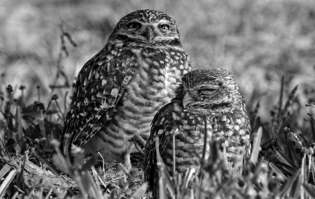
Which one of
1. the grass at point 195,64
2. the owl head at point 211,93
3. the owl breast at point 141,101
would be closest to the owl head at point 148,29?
the owl breast at point 141,101

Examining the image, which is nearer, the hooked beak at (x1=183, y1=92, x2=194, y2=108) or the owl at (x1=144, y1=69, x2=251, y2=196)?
the owl at (x1=144, y1=69, x2=251, y2=196)

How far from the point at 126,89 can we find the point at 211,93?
1.03 metres

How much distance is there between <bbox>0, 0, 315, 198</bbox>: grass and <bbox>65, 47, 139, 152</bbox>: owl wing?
22 cm

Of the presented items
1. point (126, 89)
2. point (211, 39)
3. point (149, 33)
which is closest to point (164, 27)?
point (149, 33)

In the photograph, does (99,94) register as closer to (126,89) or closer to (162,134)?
(126,89)

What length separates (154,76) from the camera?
571cm

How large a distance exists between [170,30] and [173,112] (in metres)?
1.41

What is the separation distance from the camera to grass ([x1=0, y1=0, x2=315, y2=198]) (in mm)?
4387

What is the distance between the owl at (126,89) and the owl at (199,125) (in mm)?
676

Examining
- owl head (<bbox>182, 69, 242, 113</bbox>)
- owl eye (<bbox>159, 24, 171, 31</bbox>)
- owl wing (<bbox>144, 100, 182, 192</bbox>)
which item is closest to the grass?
owl wing (<bbox>144, 100, 182, 192</bbox>)

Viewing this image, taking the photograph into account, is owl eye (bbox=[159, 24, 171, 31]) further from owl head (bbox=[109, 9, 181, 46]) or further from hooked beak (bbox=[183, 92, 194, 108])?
hooked beak (bbox=[183, 92, 194, 108])

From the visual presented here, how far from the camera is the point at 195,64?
8820 mm

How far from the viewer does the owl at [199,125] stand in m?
4.60

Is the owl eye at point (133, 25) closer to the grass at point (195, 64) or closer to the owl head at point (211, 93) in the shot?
the grass at point (195, 64)
